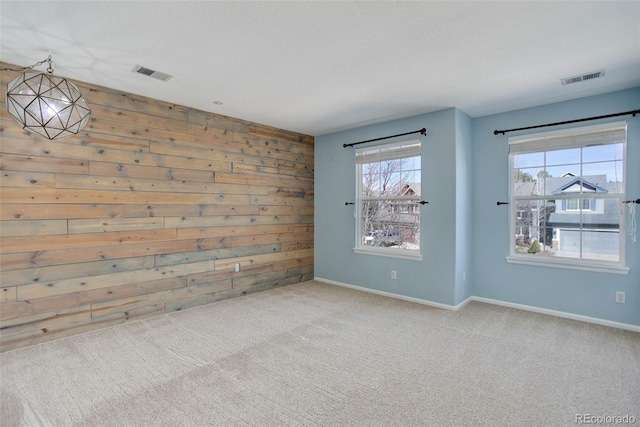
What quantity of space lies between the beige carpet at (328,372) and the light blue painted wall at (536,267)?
0.94 feet

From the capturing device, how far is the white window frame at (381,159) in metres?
4.23

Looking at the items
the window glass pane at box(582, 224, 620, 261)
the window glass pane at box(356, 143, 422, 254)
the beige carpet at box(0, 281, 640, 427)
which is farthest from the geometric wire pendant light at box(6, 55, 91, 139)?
the window glass pane at box(582, 224, 620, 261)

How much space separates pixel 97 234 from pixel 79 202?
345 mm

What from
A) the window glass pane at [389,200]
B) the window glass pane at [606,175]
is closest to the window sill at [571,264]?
the window glass pane at [606,175]

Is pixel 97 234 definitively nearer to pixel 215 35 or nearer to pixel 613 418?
pixel 215 35

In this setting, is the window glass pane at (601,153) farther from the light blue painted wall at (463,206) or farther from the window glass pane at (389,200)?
the window glass pane at (389,200)

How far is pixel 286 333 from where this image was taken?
3170 millimetres

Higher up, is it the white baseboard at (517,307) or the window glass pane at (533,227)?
the window glass pane at (533,227)

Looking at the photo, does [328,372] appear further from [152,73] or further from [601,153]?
[601,153]

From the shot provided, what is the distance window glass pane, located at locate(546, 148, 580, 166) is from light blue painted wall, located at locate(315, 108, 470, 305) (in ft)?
3.18

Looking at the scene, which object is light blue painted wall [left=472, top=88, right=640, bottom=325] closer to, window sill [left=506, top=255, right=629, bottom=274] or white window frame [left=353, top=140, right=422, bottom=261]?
window sill [left=506, top=255, right=629, bottom=274]

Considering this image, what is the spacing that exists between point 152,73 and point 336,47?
5.62ft

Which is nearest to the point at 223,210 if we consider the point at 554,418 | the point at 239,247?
the point at 239,247

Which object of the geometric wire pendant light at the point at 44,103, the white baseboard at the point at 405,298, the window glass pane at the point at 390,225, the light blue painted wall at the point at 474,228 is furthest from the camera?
the window glass pane at the point at 390,225
